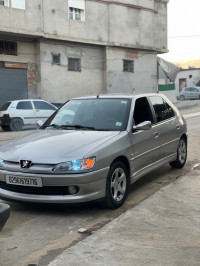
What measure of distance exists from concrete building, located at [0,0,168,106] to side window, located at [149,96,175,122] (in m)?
15.3

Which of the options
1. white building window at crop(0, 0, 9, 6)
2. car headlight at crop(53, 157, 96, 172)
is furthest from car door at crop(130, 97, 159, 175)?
→ white building window at crop(0, 0, 9, 6)

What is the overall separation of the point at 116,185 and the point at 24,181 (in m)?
1.20

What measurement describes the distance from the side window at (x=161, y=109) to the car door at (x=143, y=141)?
0.83 ft

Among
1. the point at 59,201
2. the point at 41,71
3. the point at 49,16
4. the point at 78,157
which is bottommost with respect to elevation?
the point at 59,201

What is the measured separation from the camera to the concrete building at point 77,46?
2116 cm

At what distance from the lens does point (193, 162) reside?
25.4ft

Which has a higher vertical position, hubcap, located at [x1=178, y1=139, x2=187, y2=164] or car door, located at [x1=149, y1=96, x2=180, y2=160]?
car door, located at [x1=149, y1=96, x2=180, y2=160]

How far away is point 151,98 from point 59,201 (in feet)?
8.96

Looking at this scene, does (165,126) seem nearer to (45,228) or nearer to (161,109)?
(161,109)

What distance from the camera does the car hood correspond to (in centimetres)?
444

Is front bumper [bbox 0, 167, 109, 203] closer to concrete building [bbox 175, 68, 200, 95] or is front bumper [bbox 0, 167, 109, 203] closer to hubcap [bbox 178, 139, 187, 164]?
hubcap [bbox 178, 139, 187, 164]

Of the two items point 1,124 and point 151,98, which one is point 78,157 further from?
point 1,124

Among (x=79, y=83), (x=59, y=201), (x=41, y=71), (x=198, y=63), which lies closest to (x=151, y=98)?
(x=59, y=201)

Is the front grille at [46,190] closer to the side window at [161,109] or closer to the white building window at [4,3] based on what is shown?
the side window at [161,109]
